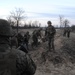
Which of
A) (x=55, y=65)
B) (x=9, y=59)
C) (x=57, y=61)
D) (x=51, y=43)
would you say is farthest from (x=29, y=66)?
(x=51, y=43)

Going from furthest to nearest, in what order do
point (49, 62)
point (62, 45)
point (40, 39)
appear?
point (40, 39)
point (62, 45)
point (49, 62)

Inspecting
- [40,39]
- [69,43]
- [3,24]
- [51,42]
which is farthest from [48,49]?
[3,24]

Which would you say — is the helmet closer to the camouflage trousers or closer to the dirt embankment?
the dirt embankment

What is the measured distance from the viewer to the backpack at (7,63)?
3.02 meters

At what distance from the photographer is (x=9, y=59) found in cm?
302

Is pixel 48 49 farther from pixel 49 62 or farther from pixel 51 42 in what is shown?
pixel 49 62

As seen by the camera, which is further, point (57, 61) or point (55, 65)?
point (57, 61)

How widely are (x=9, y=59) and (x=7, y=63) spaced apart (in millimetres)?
52

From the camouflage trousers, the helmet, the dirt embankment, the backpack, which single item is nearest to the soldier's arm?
the backpack

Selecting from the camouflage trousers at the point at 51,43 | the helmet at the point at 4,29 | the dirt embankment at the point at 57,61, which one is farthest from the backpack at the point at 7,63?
the camouflage trousers at the point at 51,43

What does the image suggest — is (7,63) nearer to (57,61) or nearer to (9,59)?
(9,59)

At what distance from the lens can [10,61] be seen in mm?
3016

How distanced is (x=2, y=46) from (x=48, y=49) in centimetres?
1289

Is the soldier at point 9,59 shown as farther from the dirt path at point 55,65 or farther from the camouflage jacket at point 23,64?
the dirt path at point 55,65
